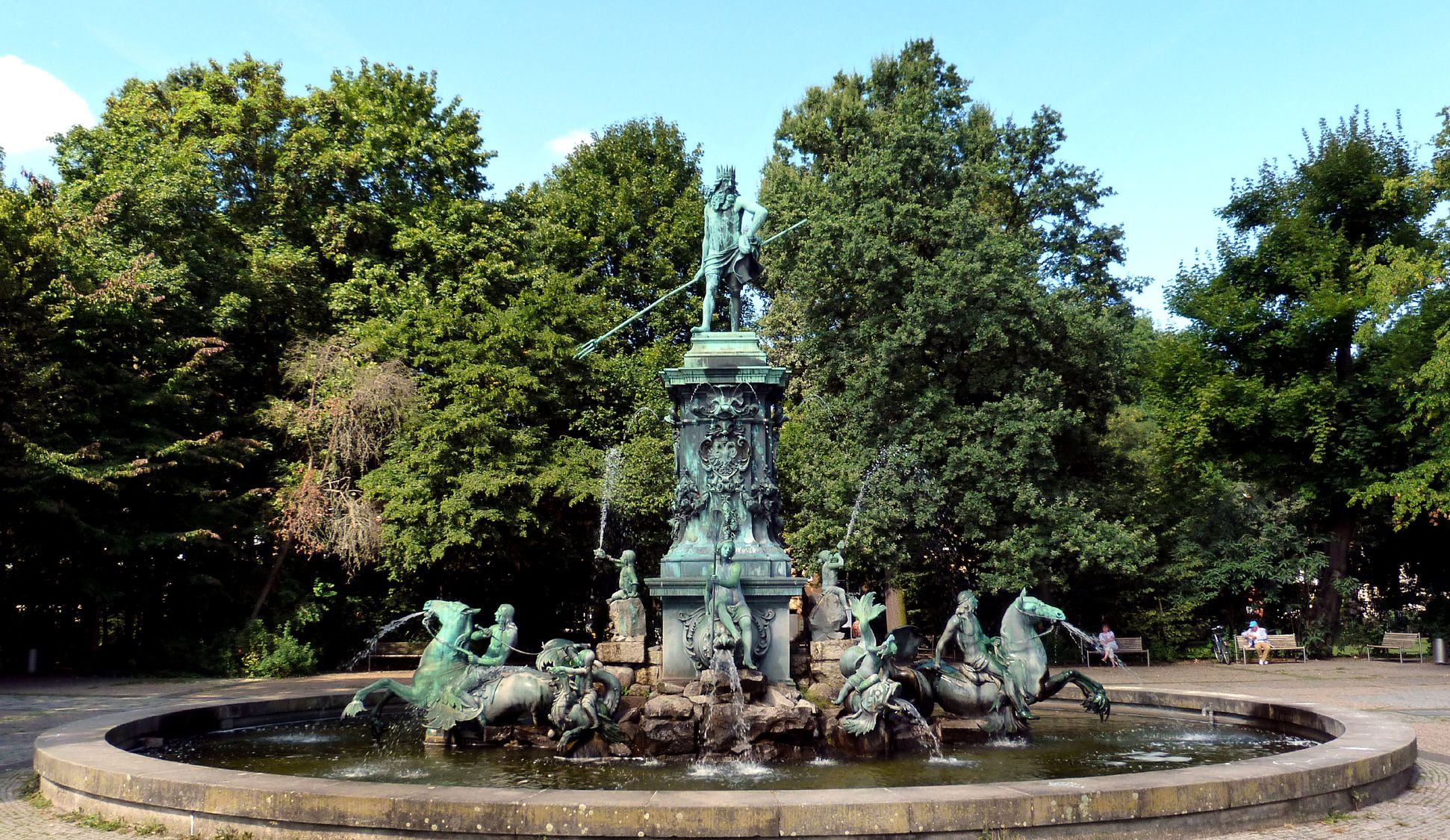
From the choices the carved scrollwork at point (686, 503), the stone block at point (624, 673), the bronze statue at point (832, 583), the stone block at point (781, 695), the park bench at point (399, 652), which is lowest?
the park bench at point (399, 652)

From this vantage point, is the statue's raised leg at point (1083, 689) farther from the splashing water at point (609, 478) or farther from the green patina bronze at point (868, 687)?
the splashing water at point (609, 478)

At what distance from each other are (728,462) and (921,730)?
13.1 ft

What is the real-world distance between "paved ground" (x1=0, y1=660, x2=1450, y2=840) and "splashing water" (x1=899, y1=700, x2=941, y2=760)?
4.03 meters

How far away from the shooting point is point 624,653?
12750mm

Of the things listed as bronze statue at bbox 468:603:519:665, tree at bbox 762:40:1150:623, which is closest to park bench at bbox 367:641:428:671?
tree at bbox 762:40:1150:623

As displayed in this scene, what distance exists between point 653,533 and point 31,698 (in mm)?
13722

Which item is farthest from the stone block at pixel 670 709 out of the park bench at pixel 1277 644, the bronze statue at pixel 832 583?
the park bench at pixel 1277 644

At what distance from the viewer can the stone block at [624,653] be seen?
502 inches

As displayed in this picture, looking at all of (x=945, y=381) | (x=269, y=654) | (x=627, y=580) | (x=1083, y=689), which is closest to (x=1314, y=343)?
(x=945, y=381)

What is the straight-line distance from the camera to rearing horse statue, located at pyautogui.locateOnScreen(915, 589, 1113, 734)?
38.2 feet

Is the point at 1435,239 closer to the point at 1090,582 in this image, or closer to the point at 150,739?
the point at 1090,582

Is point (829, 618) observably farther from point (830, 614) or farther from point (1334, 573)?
point (1334, 573)

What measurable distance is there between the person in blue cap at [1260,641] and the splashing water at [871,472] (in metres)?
10.9

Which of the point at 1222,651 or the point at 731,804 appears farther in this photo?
the point at 1222,651
